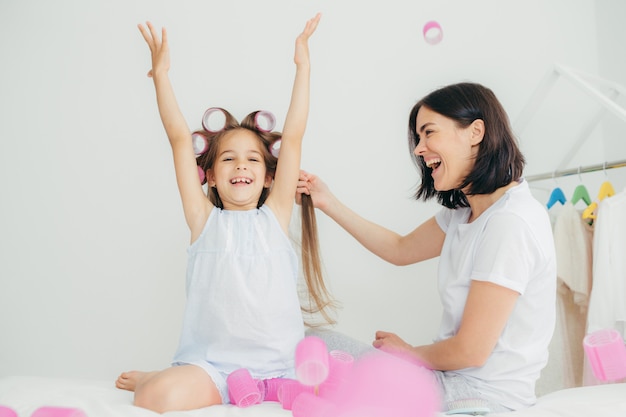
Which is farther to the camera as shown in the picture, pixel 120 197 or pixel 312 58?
pixel 312 58

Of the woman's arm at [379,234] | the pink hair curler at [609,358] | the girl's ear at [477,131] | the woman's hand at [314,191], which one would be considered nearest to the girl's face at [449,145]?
the girl's ear at [477,131]

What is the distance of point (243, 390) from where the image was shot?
3.92 ft

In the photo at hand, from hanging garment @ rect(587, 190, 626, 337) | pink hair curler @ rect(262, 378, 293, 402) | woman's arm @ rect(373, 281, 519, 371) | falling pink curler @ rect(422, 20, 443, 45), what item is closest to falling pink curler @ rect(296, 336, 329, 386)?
pink hair curler @ rect(262, 378, 293, 402)

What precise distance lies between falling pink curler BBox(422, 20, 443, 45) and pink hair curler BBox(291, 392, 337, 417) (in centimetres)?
158

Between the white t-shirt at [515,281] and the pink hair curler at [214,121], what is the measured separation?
0.71 meters

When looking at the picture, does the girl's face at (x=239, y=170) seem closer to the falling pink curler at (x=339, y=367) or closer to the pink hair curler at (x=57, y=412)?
the falling pink curler at (x=339, y=367)

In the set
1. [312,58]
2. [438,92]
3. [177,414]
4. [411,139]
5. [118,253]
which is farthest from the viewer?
[312,58]

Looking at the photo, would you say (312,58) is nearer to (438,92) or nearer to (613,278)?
(438,92)

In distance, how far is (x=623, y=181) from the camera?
226 cm

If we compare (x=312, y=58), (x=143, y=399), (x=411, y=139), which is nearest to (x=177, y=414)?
(x=143, y=399)

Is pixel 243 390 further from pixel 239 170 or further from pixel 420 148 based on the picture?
pixel 420 148

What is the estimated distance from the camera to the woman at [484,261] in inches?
48.1

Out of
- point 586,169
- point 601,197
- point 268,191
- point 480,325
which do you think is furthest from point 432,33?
point 480,325

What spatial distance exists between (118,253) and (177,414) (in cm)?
111
